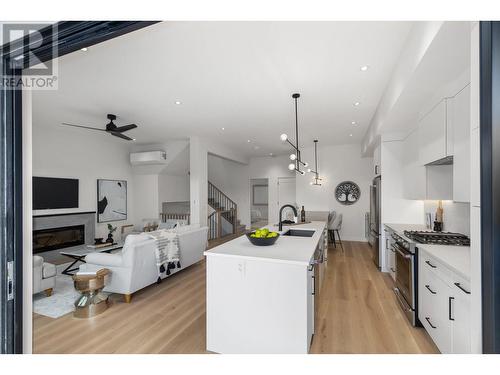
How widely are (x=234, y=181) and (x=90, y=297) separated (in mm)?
6975

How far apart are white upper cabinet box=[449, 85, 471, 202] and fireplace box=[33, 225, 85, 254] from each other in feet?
22.1

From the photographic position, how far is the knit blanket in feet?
11.0

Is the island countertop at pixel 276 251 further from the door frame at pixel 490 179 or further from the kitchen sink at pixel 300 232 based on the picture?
the door frame at pixel 490 179

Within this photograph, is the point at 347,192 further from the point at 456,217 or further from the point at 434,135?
the point at 434,135

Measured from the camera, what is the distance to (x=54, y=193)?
5.03 m

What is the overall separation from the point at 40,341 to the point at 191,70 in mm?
3118

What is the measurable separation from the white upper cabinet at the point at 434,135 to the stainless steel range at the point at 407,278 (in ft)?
3.19

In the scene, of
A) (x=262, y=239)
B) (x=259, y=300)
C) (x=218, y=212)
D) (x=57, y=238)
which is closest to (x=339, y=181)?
(x=218, y=212)

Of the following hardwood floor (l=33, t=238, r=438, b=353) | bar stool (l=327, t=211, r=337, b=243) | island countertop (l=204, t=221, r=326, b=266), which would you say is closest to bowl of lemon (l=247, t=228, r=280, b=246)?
island countertop (l=204, t=221, r=326, b=266)

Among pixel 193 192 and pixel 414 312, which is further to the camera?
pixel 193 192

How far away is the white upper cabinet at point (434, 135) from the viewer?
2.27 m

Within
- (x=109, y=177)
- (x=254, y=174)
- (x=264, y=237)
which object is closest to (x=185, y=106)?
(x=264, y=237)

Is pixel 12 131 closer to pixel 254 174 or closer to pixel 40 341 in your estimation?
pixel 40 341

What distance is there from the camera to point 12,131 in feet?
3.67
